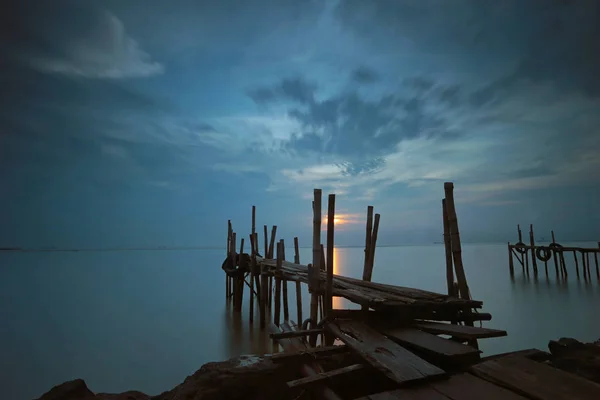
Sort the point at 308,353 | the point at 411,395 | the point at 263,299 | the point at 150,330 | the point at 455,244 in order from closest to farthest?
the point at 411,395 → the point at 308,353 → the point at 455,244 → the point at 263,299 → the point at 150,330

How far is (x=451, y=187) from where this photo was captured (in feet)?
21.3

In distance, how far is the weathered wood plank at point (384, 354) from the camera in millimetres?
3119

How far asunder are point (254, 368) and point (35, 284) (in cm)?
3283

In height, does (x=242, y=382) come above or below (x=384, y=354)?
below

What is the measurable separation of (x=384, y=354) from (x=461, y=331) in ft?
4.88

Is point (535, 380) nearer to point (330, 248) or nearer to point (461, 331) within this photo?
point (461, 331)

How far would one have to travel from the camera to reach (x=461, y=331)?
443 cm

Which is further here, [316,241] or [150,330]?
[150,330]

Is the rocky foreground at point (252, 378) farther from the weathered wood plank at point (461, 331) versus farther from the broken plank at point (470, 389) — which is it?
the broken plank at point (470, 389)

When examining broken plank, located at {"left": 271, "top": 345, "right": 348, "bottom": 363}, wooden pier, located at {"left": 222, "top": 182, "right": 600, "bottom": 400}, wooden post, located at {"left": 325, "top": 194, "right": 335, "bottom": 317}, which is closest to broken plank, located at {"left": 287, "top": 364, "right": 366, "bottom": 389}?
wooden pier, located at {"left": 222, "top": 182, "right": 600, "bottom": 400}

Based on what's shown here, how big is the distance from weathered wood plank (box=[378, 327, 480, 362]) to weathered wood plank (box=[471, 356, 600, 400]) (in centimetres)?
22

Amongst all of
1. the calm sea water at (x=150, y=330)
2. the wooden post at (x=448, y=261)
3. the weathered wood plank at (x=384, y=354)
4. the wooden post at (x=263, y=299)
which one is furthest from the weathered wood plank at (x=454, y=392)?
the wooden post at (x=263, y=299)

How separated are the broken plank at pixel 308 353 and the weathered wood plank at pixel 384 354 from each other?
19cm

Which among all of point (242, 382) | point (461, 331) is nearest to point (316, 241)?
point (461, 331)
